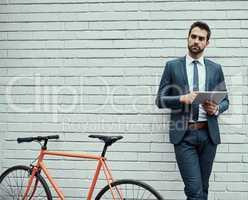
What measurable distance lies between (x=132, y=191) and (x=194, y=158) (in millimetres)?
824

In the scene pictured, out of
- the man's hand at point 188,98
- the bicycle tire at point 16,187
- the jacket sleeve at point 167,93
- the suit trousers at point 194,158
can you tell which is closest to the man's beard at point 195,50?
the jacket sleeve at point 167,93

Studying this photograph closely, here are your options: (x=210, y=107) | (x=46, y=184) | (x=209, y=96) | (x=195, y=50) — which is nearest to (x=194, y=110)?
(x=210, y=107)

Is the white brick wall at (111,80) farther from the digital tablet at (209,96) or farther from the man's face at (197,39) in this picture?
the digital tablet at (209,96)

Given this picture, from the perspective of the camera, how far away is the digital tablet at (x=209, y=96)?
11.1 feet

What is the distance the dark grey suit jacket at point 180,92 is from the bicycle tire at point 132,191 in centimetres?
58

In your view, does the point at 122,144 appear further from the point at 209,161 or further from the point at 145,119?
the point at 209,161

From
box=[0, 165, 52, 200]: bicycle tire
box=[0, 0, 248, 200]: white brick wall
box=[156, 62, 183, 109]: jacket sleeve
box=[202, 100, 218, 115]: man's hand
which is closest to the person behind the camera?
box=[202, 100, 218, 115]: man's hand

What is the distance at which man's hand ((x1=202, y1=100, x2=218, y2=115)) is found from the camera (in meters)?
3.58

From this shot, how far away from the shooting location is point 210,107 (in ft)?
11.8

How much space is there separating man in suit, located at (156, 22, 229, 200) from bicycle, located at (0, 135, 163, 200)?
1.56 feet

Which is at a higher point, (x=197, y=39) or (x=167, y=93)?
(x=197, y=39)

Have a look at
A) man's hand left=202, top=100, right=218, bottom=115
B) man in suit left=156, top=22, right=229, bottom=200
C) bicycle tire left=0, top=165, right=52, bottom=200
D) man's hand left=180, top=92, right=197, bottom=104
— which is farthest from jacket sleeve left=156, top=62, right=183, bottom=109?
bicycle tire left=0, top=165, right=52, bottom=200

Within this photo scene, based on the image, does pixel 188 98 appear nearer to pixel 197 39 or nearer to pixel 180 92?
pixel 180 92

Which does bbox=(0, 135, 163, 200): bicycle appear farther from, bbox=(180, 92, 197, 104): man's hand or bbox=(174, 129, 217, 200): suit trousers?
bbox=(180, 92, 197, 104): man's hand
